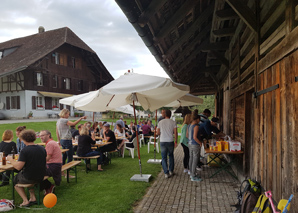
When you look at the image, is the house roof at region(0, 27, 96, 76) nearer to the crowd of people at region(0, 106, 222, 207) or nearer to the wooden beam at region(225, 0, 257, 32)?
the crowd of people at region(0, 106, 222, 207)

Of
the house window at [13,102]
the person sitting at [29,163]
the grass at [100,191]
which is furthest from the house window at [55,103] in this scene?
the person sitting at [29,163]

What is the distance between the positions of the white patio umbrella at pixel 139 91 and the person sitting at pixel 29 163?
5.29 feet

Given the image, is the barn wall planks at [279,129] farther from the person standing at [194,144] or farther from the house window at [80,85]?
the house window at [80,85]

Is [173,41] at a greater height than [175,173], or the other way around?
[173,41]

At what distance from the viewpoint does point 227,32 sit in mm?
6168

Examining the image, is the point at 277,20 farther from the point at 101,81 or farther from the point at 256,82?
the point at 101,81

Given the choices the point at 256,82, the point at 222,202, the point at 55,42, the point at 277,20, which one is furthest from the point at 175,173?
the point at 55,42

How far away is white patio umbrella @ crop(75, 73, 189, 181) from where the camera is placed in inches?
206

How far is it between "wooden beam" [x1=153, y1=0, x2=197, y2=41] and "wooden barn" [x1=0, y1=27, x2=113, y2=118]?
23076 millimetres

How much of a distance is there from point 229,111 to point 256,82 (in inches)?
163

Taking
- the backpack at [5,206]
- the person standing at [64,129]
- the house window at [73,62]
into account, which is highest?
the house window at [73,62]

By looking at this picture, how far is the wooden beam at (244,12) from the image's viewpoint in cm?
387

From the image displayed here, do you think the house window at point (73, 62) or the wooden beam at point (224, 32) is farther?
the house window at point (73, 62)

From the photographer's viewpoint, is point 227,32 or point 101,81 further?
point 101,81
